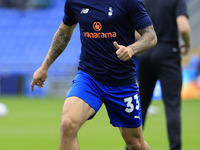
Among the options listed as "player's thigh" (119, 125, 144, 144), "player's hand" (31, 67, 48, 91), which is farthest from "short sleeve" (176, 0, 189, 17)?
→ "player's hand" (31, 67, 48, 91)

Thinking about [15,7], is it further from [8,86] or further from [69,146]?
[69,146]

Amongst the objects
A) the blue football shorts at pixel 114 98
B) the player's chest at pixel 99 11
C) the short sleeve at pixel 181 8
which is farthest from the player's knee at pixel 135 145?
the short sleeve at pixel 181 8

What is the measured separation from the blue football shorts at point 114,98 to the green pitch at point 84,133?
2.93 m

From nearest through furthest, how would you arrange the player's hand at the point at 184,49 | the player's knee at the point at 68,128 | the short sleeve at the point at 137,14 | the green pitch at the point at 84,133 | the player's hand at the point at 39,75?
the player's knee at the point at 68,128, the short sleeve at the point at 137,14, the player's hand at the point at 39,75, the player's hand at the point at 184,49, the green pitch at the point at 84,133

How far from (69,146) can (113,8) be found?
1.44 m

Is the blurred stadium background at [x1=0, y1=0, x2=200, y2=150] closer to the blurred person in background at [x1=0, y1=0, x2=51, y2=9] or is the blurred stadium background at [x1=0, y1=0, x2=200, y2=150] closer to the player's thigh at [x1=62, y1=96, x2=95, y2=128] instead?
the blurred person in background at [x1=0, y1=0, x2=51, y2=9]

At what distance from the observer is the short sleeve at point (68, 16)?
484cm

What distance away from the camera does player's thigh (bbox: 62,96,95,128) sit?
4309 millimetres

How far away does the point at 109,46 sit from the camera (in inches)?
183

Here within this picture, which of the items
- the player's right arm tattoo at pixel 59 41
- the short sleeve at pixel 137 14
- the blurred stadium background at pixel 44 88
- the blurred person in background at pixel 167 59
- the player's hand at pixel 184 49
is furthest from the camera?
the blurred stadium background at pixel 44 88

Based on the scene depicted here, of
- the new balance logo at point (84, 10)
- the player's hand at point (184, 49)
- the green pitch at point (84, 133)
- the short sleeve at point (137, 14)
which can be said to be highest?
the new balance logo at point (84, 10)

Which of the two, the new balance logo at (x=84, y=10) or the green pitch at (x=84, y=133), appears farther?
the green pitch at (x=84, y=133)

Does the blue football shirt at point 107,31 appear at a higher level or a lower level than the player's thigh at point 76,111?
higher

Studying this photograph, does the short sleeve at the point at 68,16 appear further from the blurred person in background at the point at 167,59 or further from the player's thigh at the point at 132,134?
the blurred person in background at the point at 167,59
